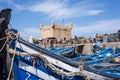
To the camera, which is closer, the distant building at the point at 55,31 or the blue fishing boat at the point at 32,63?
the blue fishing boat at the point at 32,63

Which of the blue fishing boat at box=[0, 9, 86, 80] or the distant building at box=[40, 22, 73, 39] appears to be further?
the distant building at box=[40, 22, 73, 39]

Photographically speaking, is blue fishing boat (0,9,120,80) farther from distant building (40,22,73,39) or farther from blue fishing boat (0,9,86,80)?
distant building (40,22,73,39)

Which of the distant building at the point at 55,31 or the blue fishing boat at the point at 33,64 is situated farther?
the distant building at the point at 55,31

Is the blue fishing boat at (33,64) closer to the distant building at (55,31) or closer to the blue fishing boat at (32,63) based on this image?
the blue fishing boat at (32,63)

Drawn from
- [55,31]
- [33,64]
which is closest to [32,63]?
[33,64]

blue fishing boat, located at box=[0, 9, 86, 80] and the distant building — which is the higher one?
the distant building

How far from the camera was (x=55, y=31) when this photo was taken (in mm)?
60719

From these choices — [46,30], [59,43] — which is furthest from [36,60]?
[46,30]

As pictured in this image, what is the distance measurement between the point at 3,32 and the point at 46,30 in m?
56.2

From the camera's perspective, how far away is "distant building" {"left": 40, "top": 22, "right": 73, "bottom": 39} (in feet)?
198

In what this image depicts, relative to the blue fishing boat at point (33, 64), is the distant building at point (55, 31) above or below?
above

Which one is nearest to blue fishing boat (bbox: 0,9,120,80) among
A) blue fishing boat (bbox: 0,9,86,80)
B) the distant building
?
blue fishing boat (bbox: 0,9,86,80)

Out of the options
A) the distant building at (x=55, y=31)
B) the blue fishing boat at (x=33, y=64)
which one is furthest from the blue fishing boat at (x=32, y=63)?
the distant building at (x=55, y=31)

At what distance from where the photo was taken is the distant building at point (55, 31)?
60.2m
